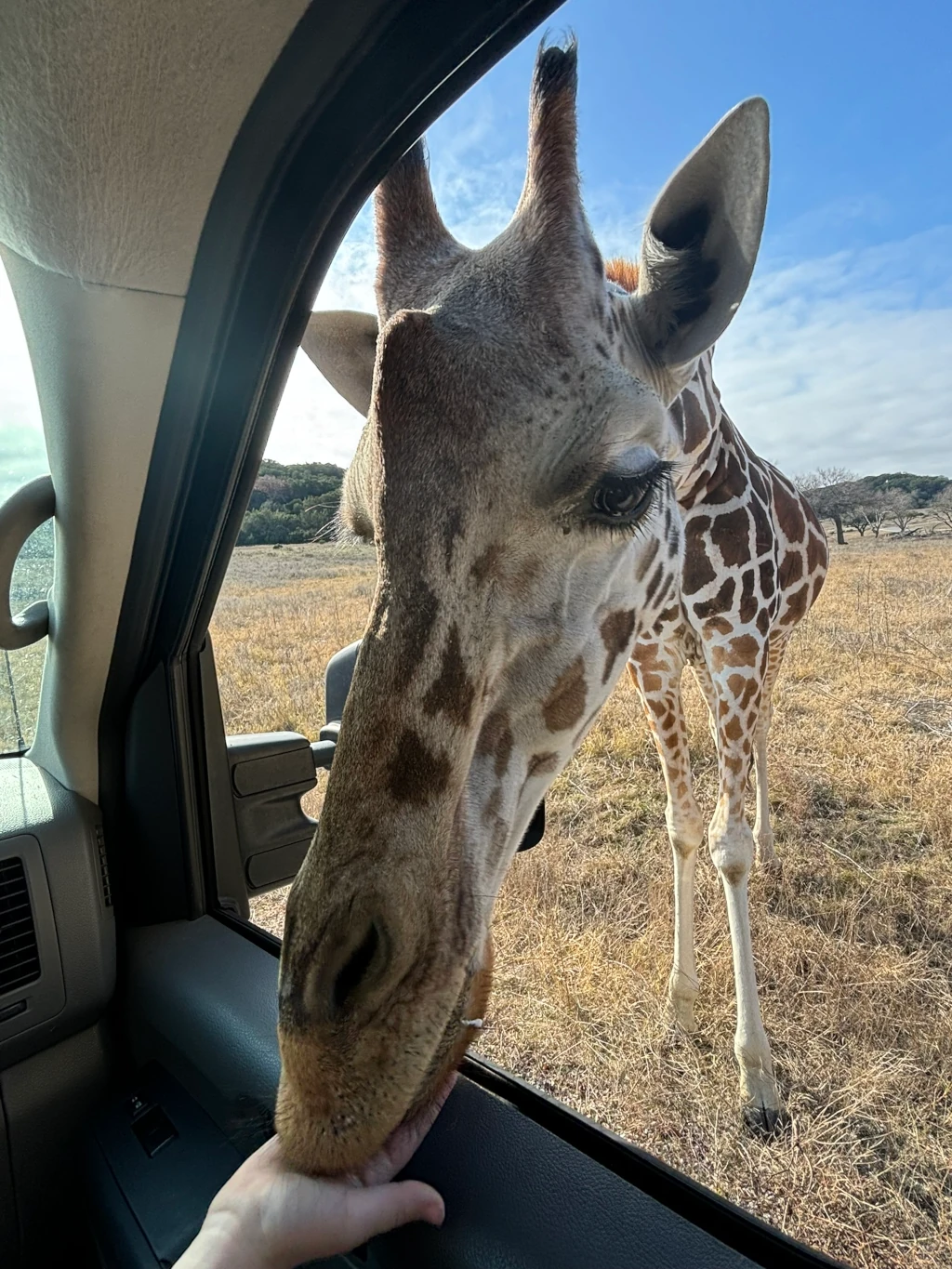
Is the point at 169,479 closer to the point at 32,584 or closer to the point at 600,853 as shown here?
the point at 32,584

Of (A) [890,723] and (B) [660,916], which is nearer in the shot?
(B) [660,916]

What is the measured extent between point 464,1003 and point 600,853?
7.17 feet

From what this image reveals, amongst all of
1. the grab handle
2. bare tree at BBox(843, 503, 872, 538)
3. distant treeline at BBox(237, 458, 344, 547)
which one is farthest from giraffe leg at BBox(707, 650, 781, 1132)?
the grab handle

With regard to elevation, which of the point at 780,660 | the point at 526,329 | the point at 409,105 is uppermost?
the point at 409,105

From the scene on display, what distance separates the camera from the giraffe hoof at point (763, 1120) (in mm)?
1848

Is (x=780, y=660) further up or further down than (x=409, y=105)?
further down

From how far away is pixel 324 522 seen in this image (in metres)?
1.72

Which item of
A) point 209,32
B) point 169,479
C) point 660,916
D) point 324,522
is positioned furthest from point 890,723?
point 209,32

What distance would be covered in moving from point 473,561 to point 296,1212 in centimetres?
83

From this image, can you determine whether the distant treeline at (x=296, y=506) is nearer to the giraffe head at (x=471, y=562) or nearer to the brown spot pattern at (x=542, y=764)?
the giraffe head at (x=471, y=562)

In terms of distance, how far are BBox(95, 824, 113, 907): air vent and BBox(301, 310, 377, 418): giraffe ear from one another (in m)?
1.18

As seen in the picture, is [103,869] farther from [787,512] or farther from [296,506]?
[787,512]

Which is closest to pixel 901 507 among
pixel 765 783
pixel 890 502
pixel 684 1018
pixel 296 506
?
pixel 890 502

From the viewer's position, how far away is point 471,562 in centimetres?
100
